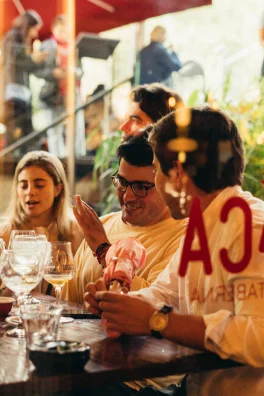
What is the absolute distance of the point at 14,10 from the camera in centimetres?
277

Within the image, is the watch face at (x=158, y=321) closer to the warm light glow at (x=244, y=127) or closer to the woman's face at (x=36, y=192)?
the warm light glow at (x=244, y=127)

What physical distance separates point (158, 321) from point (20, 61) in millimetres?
1613

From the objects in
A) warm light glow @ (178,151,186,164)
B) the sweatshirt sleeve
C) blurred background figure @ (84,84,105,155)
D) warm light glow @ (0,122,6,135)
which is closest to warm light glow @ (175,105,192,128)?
warm light glow @ (178,151,186,164)

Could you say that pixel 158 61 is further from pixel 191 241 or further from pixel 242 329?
pixel 242 329

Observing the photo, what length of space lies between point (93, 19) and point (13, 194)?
1.10 meters

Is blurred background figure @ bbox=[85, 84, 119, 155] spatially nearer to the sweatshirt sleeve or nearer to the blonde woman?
the blonde woman

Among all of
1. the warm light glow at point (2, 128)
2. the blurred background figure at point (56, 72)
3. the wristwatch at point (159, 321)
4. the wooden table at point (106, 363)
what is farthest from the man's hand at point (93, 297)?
the warm light glow at point (2, 128)

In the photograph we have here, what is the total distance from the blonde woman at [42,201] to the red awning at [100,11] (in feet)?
2.81

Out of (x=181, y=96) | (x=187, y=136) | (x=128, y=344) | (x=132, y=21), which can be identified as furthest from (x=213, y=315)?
(x=181, y=96)

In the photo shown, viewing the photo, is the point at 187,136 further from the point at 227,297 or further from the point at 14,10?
the point at 14,10

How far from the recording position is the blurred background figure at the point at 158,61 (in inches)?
99.3

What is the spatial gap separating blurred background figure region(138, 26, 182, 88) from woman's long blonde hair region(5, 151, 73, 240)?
2.49 ft

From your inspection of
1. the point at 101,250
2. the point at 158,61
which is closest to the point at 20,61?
the point at 158,61

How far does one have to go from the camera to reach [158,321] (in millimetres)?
1761
